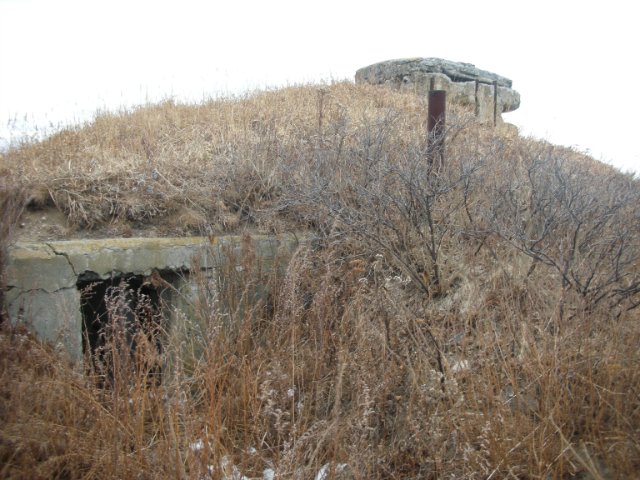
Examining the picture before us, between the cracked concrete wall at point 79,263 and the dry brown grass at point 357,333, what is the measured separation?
0.98 feet

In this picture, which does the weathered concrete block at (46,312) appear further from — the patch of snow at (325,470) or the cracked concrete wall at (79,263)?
the patch of snow at (325,470)

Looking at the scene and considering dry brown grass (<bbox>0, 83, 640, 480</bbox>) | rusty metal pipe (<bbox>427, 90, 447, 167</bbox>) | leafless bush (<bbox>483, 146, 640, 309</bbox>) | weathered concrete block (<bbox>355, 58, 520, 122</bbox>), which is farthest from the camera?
weathered concrete block (<bbox>355, 58, 520, 122</bbox>)

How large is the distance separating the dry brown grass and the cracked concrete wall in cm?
30

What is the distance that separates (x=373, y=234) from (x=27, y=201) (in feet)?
10.8

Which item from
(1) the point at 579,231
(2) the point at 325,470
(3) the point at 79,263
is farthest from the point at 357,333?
(3) the point at 79,263

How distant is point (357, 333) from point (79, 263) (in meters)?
2.46

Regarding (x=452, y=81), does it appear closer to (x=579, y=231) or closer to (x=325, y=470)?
(x=579, y=231)

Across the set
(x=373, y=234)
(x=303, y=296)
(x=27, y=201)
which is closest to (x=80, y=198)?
(x=27, y=201)

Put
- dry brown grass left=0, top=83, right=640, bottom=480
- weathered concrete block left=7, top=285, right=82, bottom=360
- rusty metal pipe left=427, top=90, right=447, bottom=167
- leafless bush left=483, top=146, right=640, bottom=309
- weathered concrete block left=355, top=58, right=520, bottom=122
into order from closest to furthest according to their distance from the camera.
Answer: dry brown grass left=0, top=83, right=640, bottom=480, leafless bush left=483, top=146, right=640, bottom=309, weathered concrete block left=7, top=285, right=82, bottom=360, rusty metal pipe left=427, top=90, right=447, bottom=167, weathered concrete block left=355, top=58, right=520, bottom=122

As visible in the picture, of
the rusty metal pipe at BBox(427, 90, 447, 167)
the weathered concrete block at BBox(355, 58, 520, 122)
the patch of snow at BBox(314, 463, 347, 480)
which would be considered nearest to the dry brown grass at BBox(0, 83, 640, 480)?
the patch of snow at BBox(314, 463, 347, 480)

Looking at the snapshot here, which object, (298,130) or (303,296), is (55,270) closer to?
(303,296)

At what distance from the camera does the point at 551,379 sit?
2.75 metres

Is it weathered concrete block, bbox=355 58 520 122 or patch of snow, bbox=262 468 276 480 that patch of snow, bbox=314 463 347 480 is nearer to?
patch of snow, bbox=262 468 276 480

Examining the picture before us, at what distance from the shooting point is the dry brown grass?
101 inches
